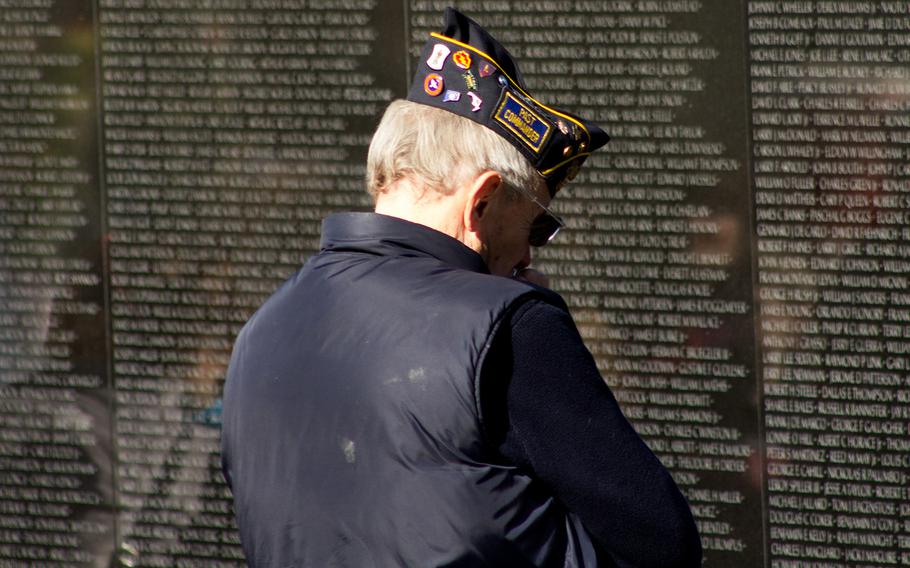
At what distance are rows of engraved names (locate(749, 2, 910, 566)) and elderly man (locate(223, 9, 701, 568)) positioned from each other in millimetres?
1893

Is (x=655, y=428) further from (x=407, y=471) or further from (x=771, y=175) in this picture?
(x=407, y=471)

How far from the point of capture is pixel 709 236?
149 inches

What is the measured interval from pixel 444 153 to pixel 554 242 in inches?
83.5

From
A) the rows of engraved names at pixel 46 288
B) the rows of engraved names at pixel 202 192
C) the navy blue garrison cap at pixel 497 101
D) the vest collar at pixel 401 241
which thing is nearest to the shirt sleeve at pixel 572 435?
the vest collar at pixel 401 241

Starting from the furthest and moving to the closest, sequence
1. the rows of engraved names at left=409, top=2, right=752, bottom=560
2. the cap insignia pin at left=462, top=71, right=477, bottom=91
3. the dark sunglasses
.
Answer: the rows of engraved names at left=409, top=2, right=752, bottom=560
the dark sunglasses
the cap insignia pin at left=462, top=71, right=477, bottom=91

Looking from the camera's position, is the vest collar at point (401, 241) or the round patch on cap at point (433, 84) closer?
the vest collar at point (401, 241)

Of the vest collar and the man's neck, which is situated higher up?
the man's neck

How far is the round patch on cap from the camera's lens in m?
1.97

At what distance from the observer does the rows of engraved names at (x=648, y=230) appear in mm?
3775

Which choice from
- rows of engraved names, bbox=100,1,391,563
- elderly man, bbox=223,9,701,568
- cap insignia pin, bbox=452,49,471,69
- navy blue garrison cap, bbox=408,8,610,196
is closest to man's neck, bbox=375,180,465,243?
elderly man, bbox=223,9,701,568

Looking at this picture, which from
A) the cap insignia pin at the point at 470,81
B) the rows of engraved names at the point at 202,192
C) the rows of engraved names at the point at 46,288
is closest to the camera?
the cap insignia pin at the point at 470,81

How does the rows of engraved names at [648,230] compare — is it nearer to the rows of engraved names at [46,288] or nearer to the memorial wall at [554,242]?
the memorial wall at [554,242]

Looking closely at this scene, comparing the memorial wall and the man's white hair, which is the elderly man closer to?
the man's white hair

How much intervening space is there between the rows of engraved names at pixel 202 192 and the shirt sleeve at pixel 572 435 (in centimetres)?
263
